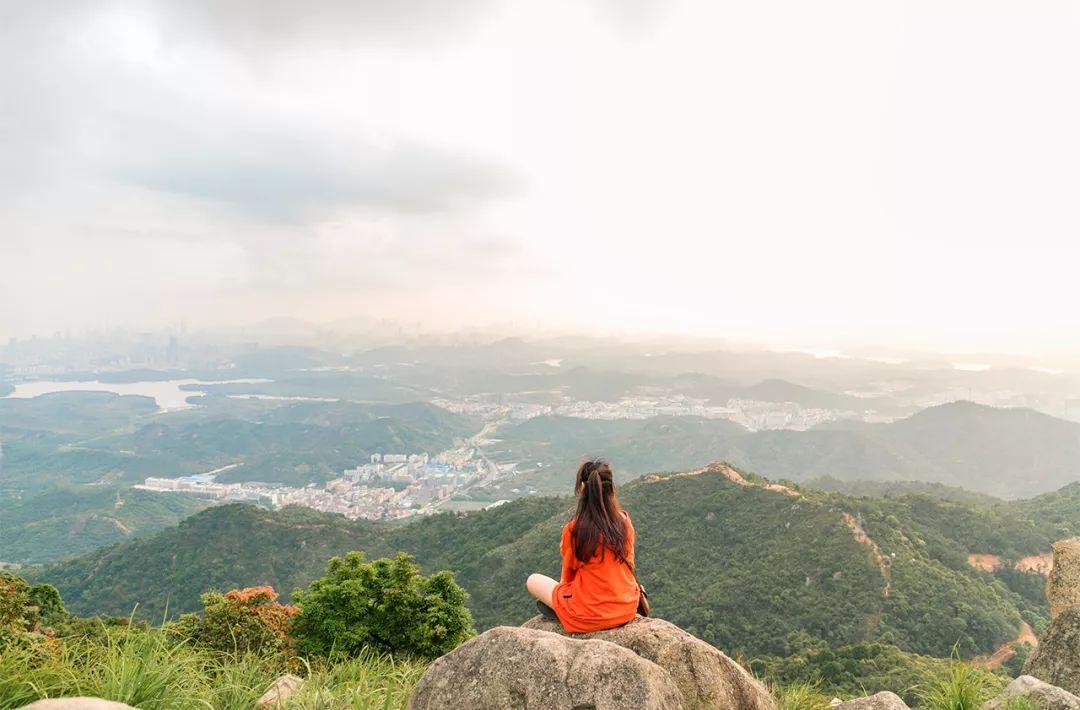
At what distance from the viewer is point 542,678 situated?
11.6 ft

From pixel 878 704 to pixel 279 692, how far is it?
5682mm

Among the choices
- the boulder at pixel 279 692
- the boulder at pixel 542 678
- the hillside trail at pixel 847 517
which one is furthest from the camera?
the hillside trail at pixel 847 517

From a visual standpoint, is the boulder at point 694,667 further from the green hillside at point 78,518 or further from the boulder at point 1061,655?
the green hillside at point 78,518

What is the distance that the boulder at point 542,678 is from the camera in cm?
340

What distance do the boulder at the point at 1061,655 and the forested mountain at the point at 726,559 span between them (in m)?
23.6

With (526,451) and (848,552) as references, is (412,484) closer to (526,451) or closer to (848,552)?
(526,451)

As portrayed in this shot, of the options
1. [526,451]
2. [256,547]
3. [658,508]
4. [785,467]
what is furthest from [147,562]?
[785,467]

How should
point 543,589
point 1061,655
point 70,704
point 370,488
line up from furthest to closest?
point 370,488
point 1061,655
point 543,589
point 70,704

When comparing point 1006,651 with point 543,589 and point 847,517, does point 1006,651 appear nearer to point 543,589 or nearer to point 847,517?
point 847,517

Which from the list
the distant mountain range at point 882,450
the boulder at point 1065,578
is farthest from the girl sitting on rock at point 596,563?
the distant mountain range at point 882,450

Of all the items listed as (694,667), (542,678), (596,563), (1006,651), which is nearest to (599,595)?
(596,563)

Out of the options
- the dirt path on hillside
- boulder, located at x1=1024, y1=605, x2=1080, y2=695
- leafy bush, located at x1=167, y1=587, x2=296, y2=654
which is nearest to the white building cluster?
the dirt path on hillside

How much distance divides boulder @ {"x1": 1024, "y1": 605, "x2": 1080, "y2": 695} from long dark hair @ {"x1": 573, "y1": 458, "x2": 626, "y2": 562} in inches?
283

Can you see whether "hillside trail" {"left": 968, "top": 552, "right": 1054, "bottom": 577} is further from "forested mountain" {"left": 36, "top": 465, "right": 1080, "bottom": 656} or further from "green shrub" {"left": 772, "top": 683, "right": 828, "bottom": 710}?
"green shrub" {"left": 772, "top": 683, "right": 828, "bottom": 710}
